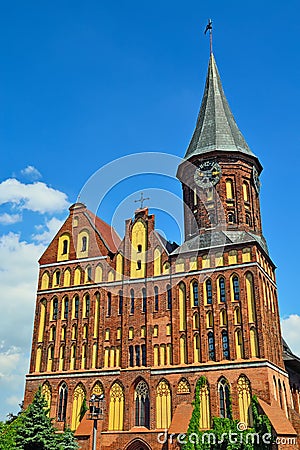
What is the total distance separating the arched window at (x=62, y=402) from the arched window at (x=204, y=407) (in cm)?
1028

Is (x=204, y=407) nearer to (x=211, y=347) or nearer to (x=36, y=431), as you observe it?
(x=211, y=347)

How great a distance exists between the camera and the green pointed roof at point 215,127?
142 ft

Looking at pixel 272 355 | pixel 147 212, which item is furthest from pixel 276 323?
pixel 147 212

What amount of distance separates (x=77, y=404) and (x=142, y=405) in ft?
16.3

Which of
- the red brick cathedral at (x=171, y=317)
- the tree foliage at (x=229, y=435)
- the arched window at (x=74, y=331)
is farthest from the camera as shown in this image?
the arched window at (x=74, y=331)

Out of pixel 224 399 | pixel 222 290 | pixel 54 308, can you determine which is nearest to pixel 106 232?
pixel 54 308

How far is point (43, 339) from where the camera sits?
40688 millimetres

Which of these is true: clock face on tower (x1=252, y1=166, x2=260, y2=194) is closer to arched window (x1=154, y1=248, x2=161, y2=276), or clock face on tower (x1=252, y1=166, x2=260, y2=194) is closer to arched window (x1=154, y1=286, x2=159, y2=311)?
arched window (x1=154, y1=248, x2=161, y2=276)

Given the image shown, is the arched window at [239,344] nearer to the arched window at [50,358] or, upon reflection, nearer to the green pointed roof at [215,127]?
the arched window at [50,358]

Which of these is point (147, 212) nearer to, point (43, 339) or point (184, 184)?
point (184, 184)

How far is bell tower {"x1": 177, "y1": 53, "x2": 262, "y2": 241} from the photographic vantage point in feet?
134

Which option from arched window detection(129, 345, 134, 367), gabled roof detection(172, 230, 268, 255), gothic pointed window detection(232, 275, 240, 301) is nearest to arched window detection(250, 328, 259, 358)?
gothic pointed window detection(232, 275, 240, 301)

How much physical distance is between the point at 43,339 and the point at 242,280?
53.1 ft

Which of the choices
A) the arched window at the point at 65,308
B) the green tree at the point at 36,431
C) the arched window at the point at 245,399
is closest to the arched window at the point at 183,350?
the arched window at the point at 245,399
